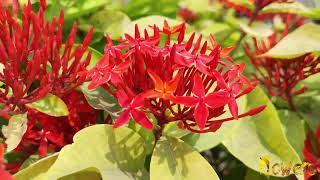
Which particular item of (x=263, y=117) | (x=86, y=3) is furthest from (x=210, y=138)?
(x=86, y=3)

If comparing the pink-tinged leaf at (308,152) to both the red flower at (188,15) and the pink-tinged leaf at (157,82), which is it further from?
the red flower at (188,15)

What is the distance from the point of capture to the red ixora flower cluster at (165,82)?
20.4 inches

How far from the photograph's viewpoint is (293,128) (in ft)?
2.58

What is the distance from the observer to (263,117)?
28.4 inches

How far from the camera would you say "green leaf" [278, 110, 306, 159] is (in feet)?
2.51

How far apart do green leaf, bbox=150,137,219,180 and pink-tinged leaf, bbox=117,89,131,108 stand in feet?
0.22

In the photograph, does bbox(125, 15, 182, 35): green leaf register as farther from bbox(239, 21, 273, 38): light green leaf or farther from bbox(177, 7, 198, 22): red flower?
bbox(177, 7, 198, 22): red flower

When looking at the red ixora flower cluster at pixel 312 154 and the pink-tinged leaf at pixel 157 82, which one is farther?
the red ixora flower cluster at pixel 312 154

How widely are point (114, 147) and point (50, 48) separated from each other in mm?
132

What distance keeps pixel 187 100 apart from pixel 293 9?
1.34 feet

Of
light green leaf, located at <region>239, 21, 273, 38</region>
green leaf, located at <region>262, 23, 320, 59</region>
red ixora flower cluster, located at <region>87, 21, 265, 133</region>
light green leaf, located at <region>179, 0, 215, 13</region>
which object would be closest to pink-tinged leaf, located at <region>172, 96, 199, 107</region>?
red ixora flower cluster, located at <region>87, 21, 265, 133</region>

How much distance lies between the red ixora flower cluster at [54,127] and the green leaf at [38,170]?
43 mm

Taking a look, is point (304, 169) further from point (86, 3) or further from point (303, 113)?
point (86, 3)

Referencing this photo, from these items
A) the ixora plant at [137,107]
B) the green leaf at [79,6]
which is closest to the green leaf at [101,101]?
the ixora plant at [137,107]
